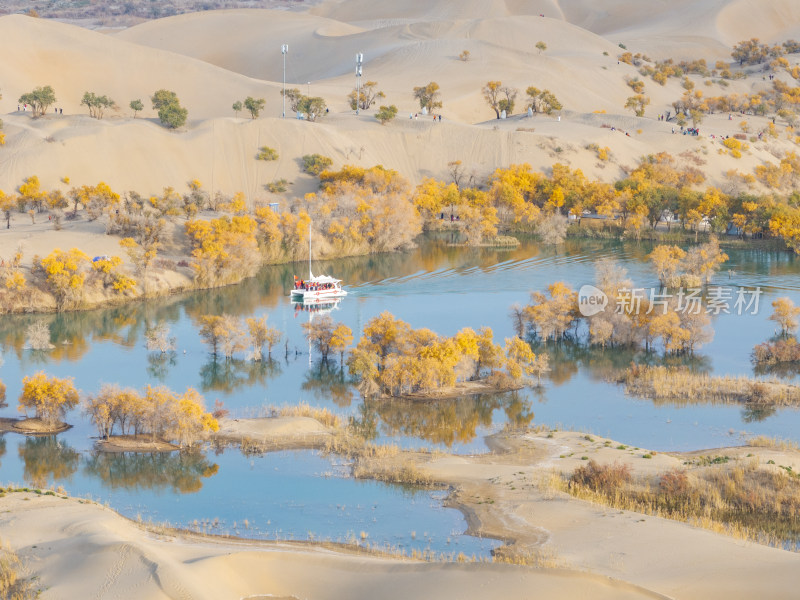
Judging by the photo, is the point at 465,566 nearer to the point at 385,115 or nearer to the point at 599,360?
the point at 599,360

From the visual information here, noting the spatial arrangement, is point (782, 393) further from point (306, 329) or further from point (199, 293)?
point (199, 293)

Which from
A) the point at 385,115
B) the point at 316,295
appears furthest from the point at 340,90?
the point at 316,295

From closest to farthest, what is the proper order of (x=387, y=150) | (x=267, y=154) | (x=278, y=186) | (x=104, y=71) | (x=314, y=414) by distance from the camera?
(x=314, y=414) < (x=278, y=186) < (x=267, y=154) < (x=387, y=150) < (x=104, y=71)

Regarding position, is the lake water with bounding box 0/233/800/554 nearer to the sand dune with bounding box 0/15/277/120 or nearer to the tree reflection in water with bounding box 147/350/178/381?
the tree reflection in water with bounding box 147/350/178/381

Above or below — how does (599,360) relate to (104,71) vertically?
below

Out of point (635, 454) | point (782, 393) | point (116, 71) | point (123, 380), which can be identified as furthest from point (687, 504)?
point (116, 71)

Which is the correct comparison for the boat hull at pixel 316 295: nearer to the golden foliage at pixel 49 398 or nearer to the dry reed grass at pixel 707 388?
the dry reed grass at pixel 707 388

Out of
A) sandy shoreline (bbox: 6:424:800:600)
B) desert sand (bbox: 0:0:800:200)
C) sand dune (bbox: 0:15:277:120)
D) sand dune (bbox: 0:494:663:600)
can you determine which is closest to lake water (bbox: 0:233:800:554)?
sandy shoreline (bbox: 6:424:800:600)

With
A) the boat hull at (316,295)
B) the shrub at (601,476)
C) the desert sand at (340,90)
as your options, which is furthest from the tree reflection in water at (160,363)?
the desert sand at (340,90)
